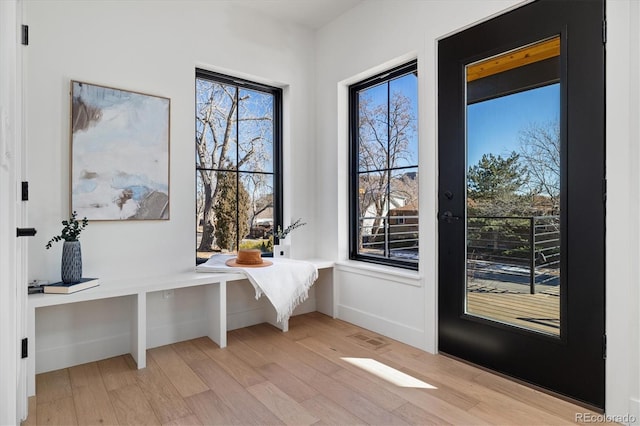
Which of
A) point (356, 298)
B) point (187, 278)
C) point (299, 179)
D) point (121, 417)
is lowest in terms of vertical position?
point (121, 417)

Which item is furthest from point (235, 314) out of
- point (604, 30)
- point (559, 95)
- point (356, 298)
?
point (604, 30)

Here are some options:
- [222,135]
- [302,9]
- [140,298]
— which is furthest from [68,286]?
[302,9]

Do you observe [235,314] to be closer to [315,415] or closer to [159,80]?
[315,415]

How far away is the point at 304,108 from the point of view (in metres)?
3.66

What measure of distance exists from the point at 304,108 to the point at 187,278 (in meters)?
1.90

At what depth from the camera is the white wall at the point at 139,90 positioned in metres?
2.40

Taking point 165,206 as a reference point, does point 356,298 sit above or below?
below

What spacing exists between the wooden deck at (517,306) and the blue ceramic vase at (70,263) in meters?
2.42

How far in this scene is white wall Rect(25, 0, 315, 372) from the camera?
7.86 feet

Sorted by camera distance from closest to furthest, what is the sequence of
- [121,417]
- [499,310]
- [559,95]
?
[121,417], [559,95], [499,310]

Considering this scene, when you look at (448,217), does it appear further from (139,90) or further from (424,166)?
(139,90)

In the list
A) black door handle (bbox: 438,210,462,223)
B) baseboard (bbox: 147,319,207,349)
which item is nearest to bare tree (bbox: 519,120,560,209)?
black door handle (bbox: 438,210,462,223)

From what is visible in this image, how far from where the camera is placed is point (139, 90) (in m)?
2.74

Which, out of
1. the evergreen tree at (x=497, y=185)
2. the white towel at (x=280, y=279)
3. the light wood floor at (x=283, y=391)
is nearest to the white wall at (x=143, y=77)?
the white towel at (x=280, y=279)
